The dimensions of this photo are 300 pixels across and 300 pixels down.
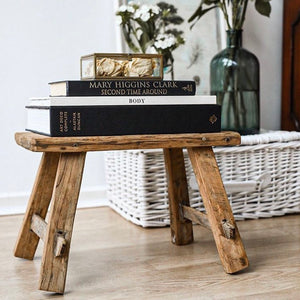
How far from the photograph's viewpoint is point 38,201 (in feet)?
4.73

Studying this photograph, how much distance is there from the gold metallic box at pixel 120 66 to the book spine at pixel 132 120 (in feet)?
0.31

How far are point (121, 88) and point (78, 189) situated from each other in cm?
26

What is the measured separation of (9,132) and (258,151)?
35.6 inches

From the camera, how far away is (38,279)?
4.32 feet

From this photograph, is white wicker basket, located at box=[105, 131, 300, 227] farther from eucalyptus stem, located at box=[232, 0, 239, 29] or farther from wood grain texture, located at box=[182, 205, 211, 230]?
eucalyptus stem, located at box=[232, 0, 239, 29]

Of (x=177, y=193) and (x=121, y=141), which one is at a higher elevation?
(x=121, y=141)

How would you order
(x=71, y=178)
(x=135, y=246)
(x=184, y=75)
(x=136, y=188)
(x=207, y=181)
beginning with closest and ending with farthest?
(x=71, y=178), (x=207, y=181), (x=135, y=246), (x=136, y=188), (x=184, y=75)

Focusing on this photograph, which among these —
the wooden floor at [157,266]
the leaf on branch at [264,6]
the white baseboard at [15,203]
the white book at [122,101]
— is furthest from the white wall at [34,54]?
the white book at [122,101]

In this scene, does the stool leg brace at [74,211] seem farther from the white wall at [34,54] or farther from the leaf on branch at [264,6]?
the leaf on branch at [264,6]

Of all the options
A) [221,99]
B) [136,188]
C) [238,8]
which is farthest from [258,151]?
[238,8]

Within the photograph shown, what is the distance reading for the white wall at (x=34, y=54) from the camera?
2.01 m

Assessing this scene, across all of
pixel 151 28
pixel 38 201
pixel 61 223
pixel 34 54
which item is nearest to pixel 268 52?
pixel 151 28

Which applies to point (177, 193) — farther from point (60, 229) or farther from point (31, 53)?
point (31, 53)

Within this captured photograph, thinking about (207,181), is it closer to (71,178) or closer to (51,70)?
(71,178)
